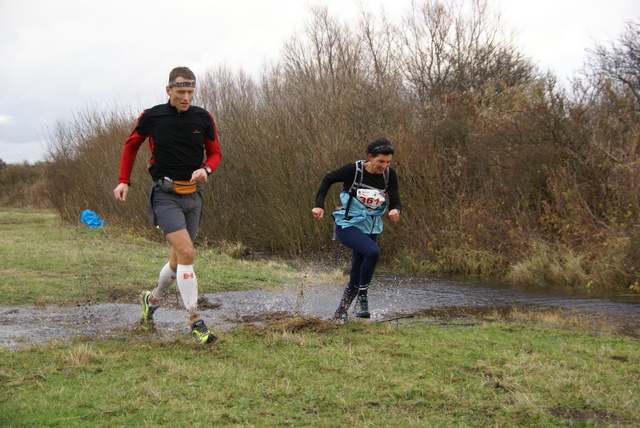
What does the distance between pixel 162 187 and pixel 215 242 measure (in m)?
14.3

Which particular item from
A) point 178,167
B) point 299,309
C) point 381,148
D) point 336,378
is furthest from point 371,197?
point 336,378

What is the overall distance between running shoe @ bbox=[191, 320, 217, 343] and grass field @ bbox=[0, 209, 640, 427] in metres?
0.12

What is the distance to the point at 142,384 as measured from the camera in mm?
4609

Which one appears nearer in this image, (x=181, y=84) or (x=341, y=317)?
(x=181, y=84)

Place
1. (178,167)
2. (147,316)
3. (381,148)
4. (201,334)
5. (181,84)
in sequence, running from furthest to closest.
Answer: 1. (381,148)
2. (147,316)
3. (178,167)
4. (181,84)
5. (201,334)

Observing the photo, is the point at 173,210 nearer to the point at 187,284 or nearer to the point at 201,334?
the point at 187,284

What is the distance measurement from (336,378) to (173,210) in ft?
7.64

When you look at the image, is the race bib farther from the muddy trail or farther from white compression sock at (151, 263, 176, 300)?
white compression sock at (151, 263, 176, 300)

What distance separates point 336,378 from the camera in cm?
481

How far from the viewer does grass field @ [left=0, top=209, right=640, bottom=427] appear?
157 inches

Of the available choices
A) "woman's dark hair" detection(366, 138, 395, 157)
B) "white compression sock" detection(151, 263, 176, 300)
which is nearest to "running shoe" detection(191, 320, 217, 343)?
"white compression sock" detection(151, 263, 176, 300)

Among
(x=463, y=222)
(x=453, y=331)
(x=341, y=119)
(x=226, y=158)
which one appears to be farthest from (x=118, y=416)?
(x=226, y=158)

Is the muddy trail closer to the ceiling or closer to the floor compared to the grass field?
closer to the floor

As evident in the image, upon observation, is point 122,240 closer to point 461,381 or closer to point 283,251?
point 283,251
